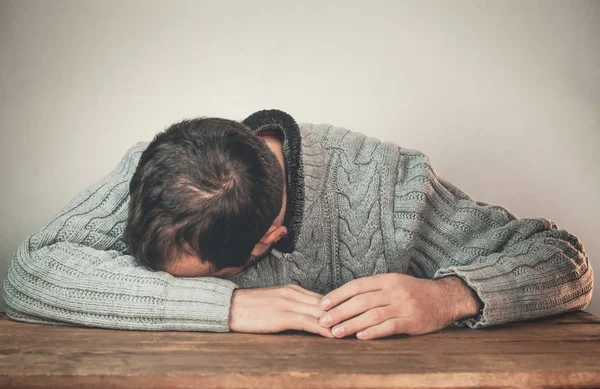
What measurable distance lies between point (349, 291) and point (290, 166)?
34 centimetres

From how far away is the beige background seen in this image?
154cm

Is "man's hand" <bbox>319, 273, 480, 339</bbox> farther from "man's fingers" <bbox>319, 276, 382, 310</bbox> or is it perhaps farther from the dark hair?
the dark hair

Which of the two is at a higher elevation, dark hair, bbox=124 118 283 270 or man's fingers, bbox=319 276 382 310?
dark hair, bbox=124 118 283 270

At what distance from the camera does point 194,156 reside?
0.89 meters

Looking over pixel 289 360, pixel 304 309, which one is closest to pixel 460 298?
pixel 304 309

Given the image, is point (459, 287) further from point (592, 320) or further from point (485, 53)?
point (485, 53)

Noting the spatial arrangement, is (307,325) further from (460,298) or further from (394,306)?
(460,298)

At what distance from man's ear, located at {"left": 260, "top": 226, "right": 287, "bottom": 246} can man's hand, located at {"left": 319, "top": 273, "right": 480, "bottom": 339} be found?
177mm

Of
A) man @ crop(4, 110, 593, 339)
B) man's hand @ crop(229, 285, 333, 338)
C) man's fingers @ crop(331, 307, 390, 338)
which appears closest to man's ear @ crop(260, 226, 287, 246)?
man @ crop(4, 110, 593, 339)

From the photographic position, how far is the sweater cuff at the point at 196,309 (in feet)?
2.91

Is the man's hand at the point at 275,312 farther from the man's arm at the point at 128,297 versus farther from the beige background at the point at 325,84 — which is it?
the beige background at the point at 325,84

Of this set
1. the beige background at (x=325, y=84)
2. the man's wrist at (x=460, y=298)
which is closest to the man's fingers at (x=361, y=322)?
the man's wrist at (x=460, y=298)

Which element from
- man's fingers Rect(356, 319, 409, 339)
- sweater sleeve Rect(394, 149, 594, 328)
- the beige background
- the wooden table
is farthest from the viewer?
the beige background

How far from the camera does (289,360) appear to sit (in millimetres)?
717
